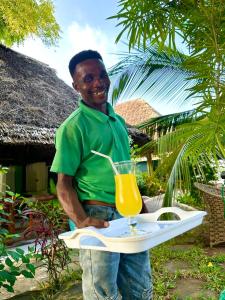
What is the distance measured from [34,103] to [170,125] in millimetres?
2526

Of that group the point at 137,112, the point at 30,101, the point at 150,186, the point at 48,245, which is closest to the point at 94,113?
the point at 48,245

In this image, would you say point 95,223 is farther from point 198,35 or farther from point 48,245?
point 48,245

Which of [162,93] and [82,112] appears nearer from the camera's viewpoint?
[82,112]

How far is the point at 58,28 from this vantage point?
12.2m

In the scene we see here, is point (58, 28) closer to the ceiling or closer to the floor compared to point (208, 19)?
closer to the ceiling

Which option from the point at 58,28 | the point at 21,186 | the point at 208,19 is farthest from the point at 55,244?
the point at 58,28

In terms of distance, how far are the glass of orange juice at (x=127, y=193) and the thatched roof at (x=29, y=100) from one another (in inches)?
162

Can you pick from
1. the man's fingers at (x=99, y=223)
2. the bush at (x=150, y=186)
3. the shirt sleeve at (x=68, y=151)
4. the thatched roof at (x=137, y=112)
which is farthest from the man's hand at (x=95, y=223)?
the thatched roof at (x=137, y=112)

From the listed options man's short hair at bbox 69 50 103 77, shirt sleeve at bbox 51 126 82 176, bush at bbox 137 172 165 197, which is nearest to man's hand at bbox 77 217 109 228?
shirt sleeve at bbox 51 126 82 176

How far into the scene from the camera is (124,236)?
1064mm

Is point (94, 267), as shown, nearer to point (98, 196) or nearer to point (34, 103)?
point (98, 196)

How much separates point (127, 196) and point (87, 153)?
0.26m

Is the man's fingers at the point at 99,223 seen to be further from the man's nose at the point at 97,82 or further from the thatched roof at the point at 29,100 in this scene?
the thatched roof at the point at 29,100

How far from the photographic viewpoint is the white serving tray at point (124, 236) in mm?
979
